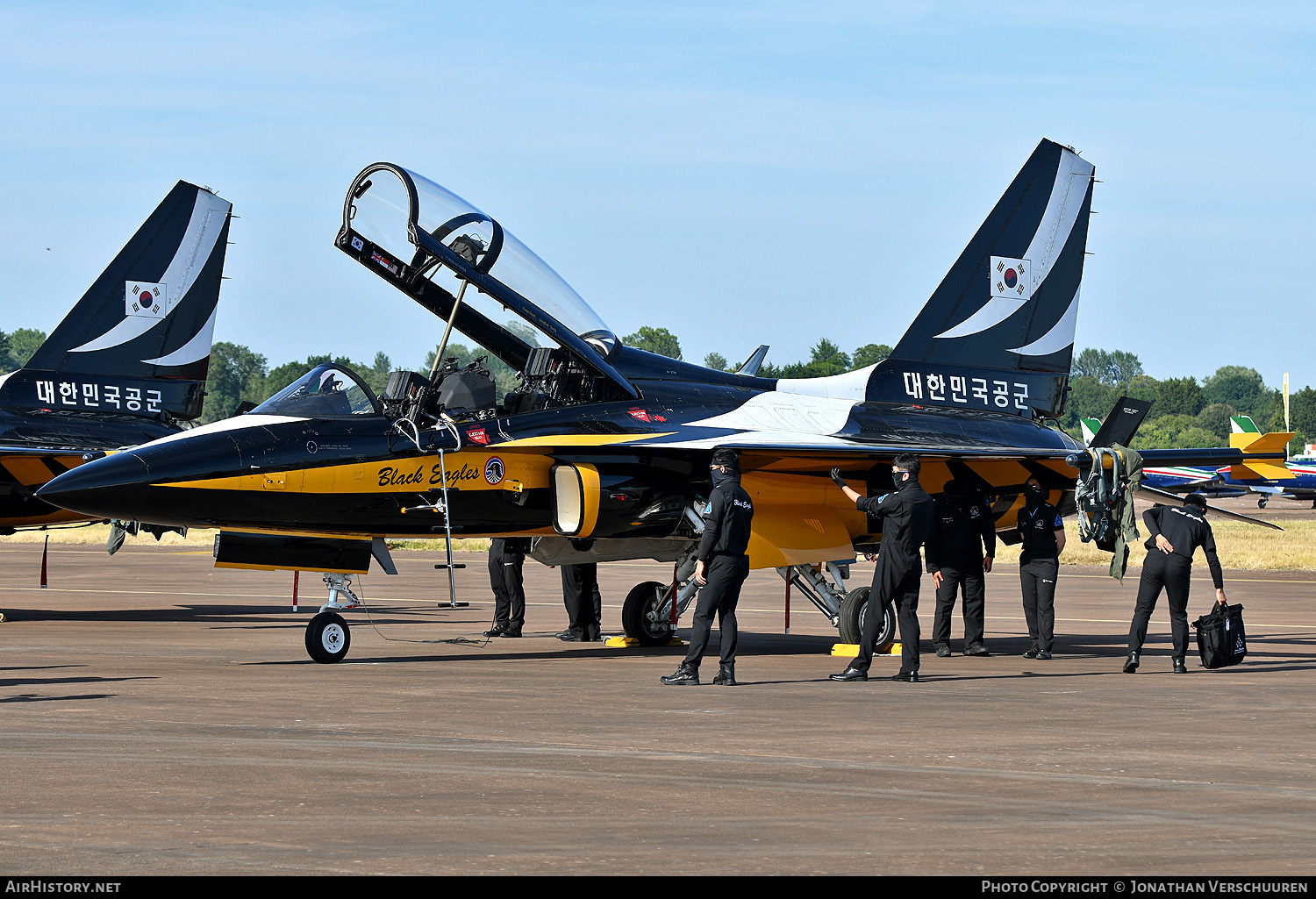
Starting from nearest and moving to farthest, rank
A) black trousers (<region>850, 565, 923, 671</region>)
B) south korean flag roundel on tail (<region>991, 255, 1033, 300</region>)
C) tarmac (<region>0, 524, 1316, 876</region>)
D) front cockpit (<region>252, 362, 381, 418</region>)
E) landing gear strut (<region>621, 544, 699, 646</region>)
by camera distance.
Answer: tarmac (<region>0, 524, 1316, 876</region>)
black trousers (<region>850, 565, 923, 671</region>)
front cockpit (<region>252, 362, 381, 418</region>)
landing gear strut (<region>621, 544, 699, 646</region>)
south korean flag roundel on tail (<region>991, 255, 1033, 300</region>)

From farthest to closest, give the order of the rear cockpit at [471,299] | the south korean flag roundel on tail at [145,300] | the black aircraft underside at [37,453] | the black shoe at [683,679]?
the south korean flag roundel on tail at [145,300] < the black aircraft underside at [37,453] < the rear cockpit at [471,299] < the black shoe at [683,679]

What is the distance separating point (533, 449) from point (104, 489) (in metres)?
4.08

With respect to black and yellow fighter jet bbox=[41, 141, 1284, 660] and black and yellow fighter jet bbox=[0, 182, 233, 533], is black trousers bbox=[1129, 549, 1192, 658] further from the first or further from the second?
black and yellow fighter jet bbox=[0, 182, 233, 533]

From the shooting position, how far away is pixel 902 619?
1335cm

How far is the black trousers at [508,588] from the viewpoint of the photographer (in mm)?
18031

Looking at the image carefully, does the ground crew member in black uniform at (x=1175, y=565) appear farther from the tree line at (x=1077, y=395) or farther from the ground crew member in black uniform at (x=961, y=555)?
the tree line at (x=1077, y=395)

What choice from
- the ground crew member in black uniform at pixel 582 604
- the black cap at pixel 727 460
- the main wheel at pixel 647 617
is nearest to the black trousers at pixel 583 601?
the ground crew member in black uniform at pixel 582 604

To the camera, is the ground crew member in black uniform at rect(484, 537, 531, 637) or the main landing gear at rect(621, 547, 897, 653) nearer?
the main landing gear at rect(621, 547, 897, 653)

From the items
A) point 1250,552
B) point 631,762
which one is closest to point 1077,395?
point 1250,552

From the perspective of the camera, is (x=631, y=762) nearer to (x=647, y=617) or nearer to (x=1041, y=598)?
(x=1041, y=598)

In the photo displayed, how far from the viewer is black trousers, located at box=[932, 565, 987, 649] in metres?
16.6

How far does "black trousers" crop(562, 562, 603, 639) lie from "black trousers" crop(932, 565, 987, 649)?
156 inches

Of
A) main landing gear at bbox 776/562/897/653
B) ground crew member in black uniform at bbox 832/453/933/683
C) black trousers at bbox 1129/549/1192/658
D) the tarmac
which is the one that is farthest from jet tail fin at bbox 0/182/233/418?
black trousers at bbox 1129/549/1192/658

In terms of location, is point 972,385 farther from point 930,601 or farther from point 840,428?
point 930,601
